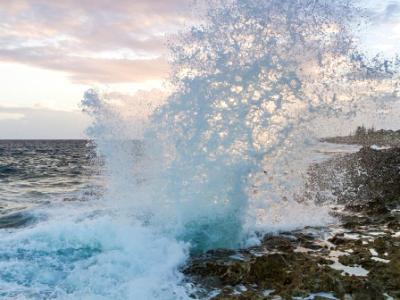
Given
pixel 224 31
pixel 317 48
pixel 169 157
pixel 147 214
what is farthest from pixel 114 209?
pixel 317 48

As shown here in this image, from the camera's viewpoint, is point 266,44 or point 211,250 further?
point 266,44

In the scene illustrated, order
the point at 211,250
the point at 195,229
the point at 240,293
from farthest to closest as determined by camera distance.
Answer: the point at 195,229, the point at 211,250, the point at 240,293

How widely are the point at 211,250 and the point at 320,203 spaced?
7542 mm

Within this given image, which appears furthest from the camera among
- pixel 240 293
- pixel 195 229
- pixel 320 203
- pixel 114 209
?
pixel 320 203

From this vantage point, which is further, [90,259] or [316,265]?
[90,259]

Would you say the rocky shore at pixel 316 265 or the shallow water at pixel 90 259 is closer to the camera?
the rocky shore at pixel 316 265

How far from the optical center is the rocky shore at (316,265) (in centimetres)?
721

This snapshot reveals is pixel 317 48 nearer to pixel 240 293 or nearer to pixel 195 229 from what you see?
pixel 195 229

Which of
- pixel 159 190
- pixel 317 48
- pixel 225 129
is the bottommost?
pixel 159 190

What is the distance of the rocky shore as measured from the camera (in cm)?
721

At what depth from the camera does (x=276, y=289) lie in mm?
7352

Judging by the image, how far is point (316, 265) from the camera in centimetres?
836

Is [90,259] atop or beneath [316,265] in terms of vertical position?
beneath

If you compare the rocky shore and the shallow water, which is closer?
the rocky shore
